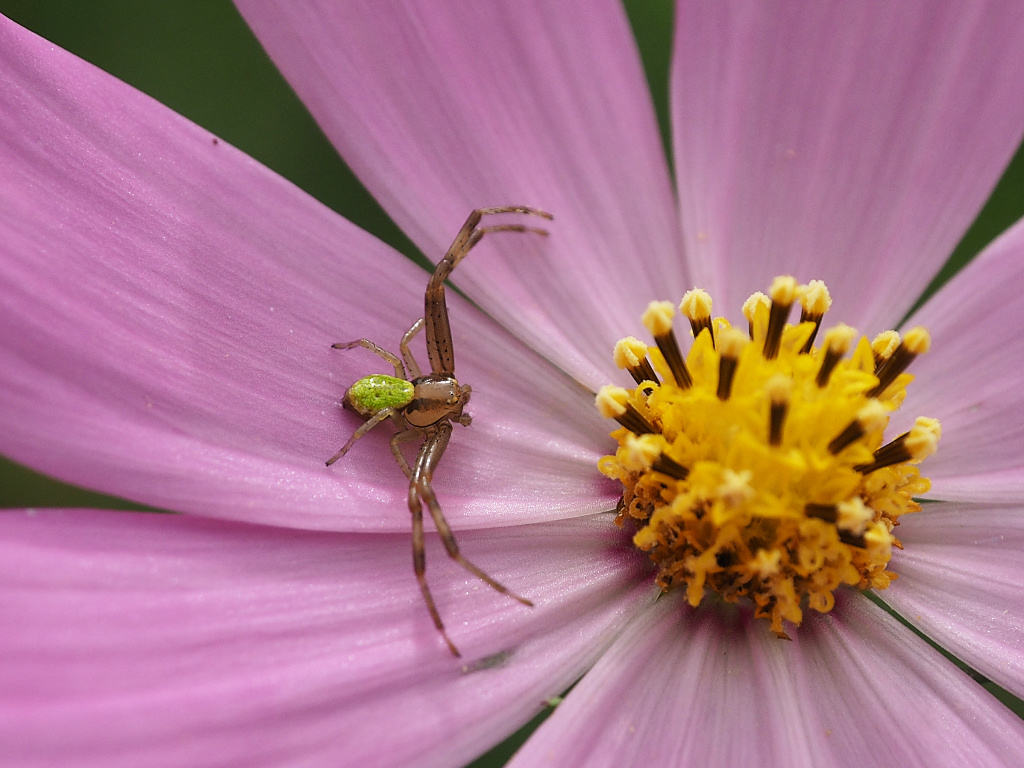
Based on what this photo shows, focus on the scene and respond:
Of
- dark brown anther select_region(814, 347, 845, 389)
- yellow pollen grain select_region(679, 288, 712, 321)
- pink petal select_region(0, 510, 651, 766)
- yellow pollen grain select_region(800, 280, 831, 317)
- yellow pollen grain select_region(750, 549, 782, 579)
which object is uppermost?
yellow pollen grain select_region(800, 280, 831, 317)

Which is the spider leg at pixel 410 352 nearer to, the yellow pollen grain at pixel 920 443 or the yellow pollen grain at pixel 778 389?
the yellow pollen grain at pixel 778 389

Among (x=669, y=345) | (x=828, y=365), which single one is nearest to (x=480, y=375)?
(x=669, y=345)

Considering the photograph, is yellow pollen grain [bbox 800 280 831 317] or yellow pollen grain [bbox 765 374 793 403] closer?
yellow pollen grain [bbox 765 374 793 403]

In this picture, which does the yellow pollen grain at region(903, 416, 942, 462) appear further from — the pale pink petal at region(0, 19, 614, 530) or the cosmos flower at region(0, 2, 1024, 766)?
the pale pink petal at region(0, 19, 614, 530)

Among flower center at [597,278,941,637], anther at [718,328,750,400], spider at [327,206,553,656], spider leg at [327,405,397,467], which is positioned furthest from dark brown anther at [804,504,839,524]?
spider leg at [327,405,397,467]

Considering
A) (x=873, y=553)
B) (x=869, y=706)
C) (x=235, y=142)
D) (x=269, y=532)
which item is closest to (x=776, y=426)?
(x=873, y=553)

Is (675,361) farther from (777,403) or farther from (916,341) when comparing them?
(916,341)

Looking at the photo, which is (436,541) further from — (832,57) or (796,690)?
(832,57)

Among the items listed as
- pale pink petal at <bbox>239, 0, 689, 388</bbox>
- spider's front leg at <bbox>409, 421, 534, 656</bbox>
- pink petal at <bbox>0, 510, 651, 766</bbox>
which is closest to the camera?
pink petal at <bbox>0, 510, 651, 766</bbox>
